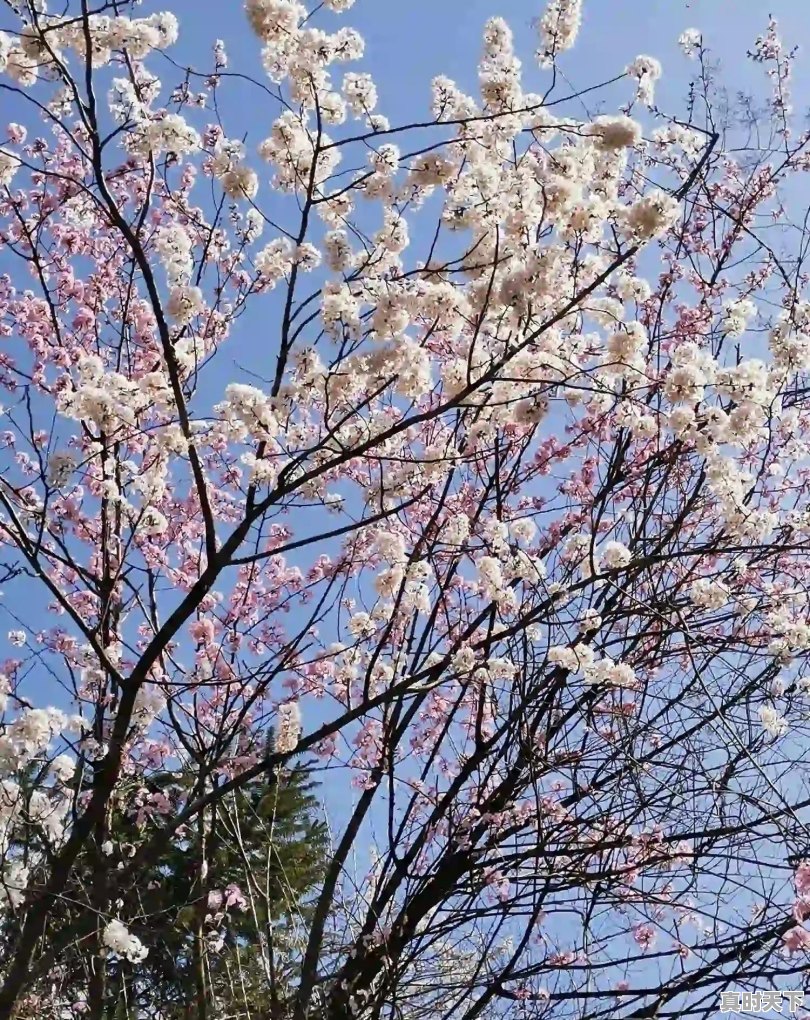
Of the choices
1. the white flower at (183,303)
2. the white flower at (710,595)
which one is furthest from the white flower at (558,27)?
the white flower at (710,595)

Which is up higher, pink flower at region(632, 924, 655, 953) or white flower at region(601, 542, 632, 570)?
white flower at region(601, 542, 632, 570)

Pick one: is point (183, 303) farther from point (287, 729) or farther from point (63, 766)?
point (287, 729)

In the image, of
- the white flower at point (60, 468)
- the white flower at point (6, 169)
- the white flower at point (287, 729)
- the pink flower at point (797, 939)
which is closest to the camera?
the white flower at point (60, 468)

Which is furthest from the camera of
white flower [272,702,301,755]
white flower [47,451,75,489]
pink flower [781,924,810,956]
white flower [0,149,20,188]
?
white flower [272,702,301,755]

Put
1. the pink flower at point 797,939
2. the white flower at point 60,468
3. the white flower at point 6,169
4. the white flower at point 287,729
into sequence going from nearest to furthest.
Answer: the white flower at point 60,468 → the white flower at point 6,169 → the pink flower at point 797,939 → the white flower at point 287,729

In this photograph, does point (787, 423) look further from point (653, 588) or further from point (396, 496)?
point (396, 496)

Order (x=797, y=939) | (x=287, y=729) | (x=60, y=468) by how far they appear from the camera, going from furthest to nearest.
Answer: (x=287, y=729), (x=797, y=939), (x=60, y=468)

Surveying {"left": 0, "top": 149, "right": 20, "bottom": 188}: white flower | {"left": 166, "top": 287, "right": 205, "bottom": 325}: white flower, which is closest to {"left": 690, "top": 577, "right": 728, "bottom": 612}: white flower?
{"left": 166, "top": 287, "right": 205, "bottom": 325}: white flower

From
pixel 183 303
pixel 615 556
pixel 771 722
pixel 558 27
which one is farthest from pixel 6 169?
pixel 771 722

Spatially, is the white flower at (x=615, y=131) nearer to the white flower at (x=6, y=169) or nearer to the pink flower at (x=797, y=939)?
the white flower at (x=6, y=169)

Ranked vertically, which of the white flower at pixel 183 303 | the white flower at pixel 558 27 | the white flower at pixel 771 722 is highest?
the white flower at pixel 558 27

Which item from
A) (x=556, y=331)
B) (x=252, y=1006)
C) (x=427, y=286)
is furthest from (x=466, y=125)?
(x=252, y=1006)

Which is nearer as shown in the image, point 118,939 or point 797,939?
point 118,939

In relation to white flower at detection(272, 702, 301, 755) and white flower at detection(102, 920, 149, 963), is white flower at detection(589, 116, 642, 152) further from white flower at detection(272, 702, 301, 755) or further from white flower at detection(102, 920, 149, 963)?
white flower at detection(102, 920, 149, 963)
